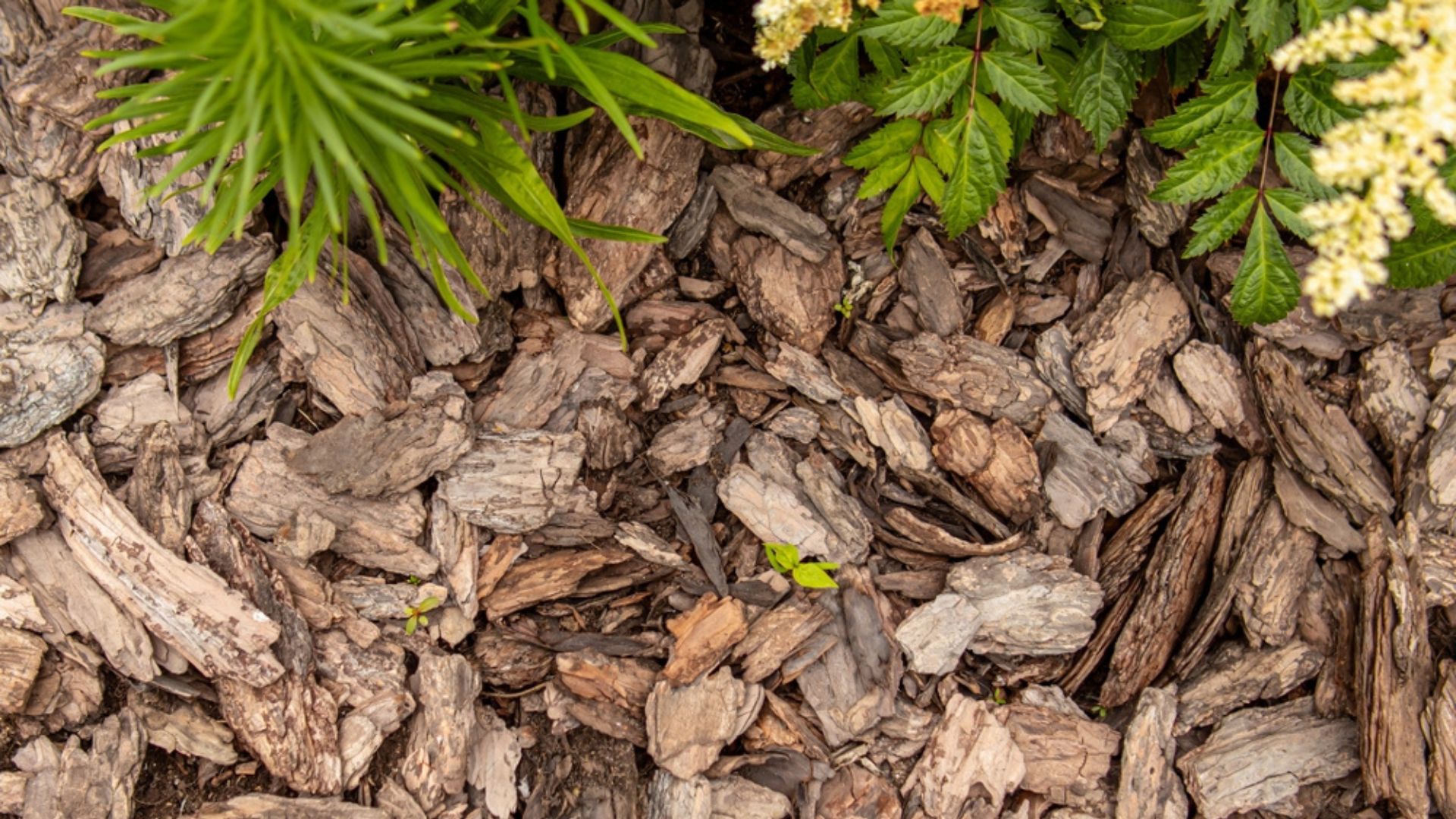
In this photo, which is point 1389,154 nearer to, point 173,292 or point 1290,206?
point 1290,206

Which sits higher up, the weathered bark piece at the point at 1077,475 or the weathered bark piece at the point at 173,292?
the weathered bark piece at the point at 173,292

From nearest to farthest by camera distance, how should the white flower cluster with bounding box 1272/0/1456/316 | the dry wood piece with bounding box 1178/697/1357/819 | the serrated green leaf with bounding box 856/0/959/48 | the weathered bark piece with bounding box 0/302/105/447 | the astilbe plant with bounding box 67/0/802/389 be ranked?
1. the white flower cluster with bounding box 1272/0/1456/316
2. the astilbe plant with bounding box 67/0/802/389
3. the serrated green leaf with bounding box 856/0/959/48
4. the weathered bark piece with bounding box 0/302/105/447
5. the dry wood piece with bounding box 1178/697/1357/819

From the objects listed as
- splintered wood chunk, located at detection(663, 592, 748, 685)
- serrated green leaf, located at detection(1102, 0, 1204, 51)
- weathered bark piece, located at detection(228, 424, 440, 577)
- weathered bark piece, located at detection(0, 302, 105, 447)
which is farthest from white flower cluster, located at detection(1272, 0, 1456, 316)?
weathered bark piece, located at detection(0, 302, 105, 447)

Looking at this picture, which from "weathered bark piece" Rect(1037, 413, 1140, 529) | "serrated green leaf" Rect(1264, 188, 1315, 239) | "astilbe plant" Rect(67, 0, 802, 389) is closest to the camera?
"astilbe plant" Rect(67, 0, 802, 389)

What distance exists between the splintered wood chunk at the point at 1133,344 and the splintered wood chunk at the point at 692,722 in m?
1.03

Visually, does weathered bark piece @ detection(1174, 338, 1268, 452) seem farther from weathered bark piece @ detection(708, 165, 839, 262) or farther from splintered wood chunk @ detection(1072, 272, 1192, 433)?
weathered bark piece @ detection(708, 165, 839, 262)

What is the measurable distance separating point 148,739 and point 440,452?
79cm

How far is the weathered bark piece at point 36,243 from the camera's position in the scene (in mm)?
1777

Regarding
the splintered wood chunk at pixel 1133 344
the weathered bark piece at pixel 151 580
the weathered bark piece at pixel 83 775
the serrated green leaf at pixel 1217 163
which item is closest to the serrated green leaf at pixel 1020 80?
the serrated green leaf at pixel 1217 163

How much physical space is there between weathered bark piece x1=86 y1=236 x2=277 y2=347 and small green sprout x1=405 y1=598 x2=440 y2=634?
72 cm

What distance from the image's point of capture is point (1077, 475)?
2.14m

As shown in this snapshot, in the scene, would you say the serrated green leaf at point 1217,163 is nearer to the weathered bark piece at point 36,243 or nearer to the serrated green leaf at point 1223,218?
the serrated green leaf at point 1223,218

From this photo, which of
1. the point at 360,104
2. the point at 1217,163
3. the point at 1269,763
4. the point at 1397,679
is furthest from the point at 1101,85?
the point at 1269,763

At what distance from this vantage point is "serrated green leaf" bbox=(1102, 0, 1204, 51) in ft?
5.25
